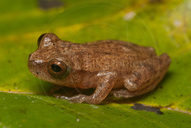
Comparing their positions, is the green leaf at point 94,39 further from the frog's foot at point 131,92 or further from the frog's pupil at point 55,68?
the frog's pupil at point 55,68

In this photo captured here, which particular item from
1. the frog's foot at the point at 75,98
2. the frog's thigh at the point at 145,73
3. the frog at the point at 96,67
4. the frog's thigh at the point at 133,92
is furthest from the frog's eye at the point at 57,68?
the frog's thigh at the point at 145,73

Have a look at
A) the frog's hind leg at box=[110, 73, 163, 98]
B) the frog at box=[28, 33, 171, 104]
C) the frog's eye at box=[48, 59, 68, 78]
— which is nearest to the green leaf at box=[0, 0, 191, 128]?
the frog's hind leg at box=[110, 73, 163, 98]

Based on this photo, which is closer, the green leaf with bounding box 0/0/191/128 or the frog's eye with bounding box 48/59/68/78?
the green leaf with bounding box 0/0/191/128

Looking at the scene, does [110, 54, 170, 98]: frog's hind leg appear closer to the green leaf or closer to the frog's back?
the green leaf

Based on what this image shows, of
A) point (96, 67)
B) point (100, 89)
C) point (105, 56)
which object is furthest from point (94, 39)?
point (100, 89)

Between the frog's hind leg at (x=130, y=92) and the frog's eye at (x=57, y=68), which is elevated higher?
the frog's eye at (x=57, y=68)
